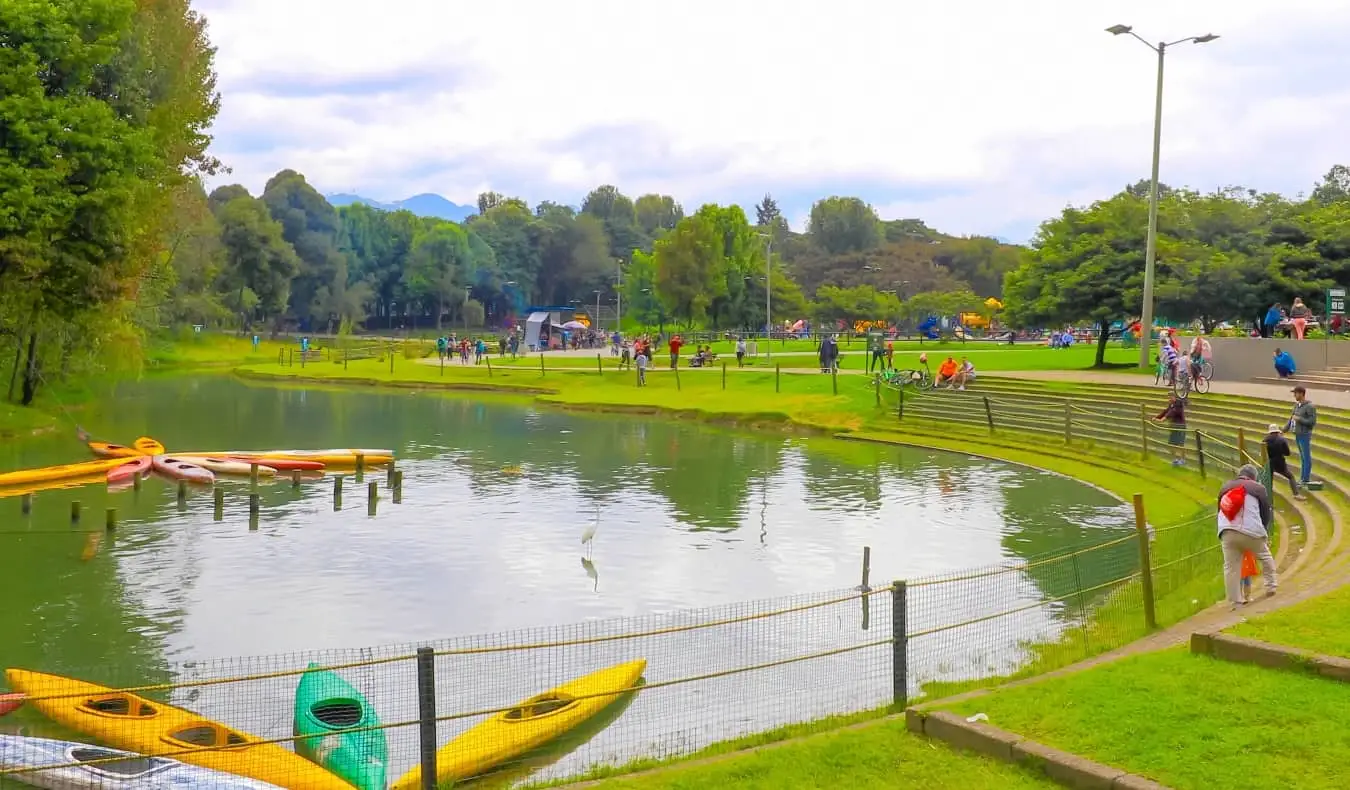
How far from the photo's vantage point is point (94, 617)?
59.1 feet

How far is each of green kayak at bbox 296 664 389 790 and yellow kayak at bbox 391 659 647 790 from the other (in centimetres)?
36

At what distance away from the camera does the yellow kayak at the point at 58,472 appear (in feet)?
98.9

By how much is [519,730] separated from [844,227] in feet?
431

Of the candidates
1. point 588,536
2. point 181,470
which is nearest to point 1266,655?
point 588,536

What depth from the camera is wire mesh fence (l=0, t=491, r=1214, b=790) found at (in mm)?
11016

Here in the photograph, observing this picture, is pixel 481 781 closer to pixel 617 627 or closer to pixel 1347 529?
pixel 617 627

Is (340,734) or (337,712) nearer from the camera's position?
(340,734)

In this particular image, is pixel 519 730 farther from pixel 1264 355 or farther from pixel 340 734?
pixel 1264 355

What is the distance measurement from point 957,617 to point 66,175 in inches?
909

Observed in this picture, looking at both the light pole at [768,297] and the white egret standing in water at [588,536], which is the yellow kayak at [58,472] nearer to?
the white egret standing in water at [588,536]

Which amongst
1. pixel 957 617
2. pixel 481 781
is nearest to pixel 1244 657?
pixel 957 617

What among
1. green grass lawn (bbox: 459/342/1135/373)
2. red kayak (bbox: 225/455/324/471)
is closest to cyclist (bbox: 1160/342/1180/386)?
green grass lawn (bbox: 459/342/1135/373)

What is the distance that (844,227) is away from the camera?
139625mm

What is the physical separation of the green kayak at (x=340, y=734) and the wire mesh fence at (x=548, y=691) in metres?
0.02
